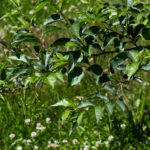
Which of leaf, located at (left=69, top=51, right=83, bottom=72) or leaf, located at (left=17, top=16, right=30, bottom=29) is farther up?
leaf, located at (left=17, top=16, right=30, bottom=29)

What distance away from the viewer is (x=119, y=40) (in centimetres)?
127

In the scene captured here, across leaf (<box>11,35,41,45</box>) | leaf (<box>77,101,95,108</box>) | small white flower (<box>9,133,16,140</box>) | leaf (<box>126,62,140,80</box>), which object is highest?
leaf (<box>11,35,41,45</box>)

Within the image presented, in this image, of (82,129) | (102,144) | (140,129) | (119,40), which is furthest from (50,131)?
(119,40)

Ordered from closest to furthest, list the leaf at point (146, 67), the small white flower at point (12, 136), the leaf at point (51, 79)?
the leaf at point (51, 79)
the leaf at point (146, 67)
the small white flower at point (12, 136)

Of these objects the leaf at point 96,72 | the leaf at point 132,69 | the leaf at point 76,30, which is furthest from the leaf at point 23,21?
the leaf at point 132,69

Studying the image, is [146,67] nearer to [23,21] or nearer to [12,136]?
[23,21]

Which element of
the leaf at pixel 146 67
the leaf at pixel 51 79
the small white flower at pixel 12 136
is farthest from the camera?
the small white flower at pixel 12 136

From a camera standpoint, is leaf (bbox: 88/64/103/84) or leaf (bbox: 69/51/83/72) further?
leaf (bbox: 88/64/103/84)

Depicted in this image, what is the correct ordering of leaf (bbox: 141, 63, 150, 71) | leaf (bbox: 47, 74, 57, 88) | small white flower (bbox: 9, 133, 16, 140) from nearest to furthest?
1. leaf (bbox: 47, 74, 57, 88)
2. leaf (bbox: 141, 63, 150, 71)
3. small white flower (bbox: 9, 133, 16, 140)

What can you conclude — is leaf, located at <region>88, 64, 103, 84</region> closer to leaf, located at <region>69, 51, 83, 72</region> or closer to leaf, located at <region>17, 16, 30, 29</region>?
leaf, located at <region>69, 51, 83, 72</region>

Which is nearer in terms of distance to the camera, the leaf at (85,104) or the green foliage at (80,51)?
the green foliage at (80,51)

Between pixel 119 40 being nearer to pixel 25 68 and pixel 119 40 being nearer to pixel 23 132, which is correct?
pixel 25 68

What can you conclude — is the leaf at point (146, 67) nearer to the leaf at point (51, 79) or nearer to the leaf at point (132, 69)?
the leaf at point (132, 69)

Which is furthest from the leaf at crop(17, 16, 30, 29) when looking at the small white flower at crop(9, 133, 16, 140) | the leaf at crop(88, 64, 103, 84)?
the small white flower at crop(9, 133, 16, 140)
